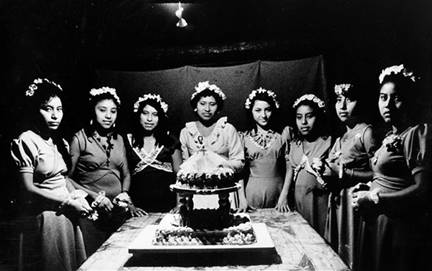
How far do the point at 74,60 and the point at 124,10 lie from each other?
882 mm

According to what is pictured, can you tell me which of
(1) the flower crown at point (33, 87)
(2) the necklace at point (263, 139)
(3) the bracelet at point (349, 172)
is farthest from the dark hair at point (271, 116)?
(1) the flower crown at point (33, 87)

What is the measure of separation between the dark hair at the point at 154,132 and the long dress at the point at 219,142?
0.23 meters

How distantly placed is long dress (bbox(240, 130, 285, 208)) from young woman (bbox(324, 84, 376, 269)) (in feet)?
1.95

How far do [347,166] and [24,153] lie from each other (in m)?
3.42

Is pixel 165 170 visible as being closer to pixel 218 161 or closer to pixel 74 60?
pixel 74 60

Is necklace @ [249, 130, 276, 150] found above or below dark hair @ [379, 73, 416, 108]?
below

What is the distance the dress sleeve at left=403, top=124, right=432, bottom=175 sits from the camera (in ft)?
11.7

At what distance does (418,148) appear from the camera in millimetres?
3605

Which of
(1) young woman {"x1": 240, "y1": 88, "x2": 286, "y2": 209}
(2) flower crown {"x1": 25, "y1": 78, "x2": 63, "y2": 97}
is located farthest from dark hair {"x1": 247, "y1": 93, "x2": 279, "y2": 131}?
(2) flower crown {"x1": 25, "y1": 78, "x2": 63, "y2": 97}

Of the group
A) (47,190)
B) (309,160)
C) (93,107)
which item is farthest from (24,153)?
(309,160)

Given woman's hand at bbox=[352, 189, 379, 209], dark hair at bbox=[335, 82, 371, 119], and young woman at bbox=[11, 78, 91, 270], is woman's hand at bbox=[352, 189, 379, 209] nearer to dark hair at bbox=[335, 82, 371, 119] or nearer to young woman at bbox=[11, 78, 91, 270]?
dark hair at bbox=[335, 82, 371, 119]

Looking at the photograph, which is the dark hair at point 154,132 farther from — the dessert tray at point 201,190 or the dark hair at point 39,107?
the dessert tray at point 201,190

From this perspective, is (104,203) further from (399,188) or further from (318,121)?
(399,188)

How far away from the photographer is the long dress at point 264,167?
4949mm
